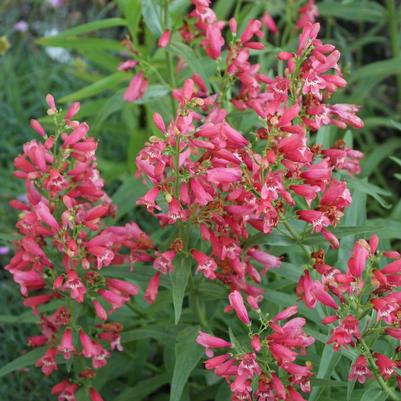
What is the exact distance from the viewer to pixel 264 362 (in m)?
2.41

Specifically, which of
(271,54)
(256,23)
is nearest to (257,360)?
(256,23)

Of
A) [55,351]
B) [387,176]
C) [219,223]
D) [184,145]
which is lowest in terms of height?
[387,176]

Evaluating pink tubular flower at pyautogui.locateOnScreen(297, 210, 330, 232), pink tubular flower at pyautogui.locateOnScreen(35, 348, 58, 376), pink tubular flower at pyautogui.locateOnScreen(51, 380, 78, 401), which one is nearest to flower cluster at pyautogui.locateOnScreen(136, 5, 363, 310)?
pink tubular flower at pyautogui.locateOnScreen(297, 210, 330, 232)

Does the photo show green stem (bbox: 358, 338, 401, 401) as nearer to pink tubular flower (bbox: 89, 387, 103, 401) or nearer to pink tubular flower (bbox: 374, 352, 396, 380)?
pink tubular flower (bbox: 374, 352, 396, 380)

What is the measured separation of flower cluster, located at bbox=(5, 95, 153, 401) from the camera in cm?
266

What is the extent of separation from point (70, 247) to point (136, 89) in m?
0.98

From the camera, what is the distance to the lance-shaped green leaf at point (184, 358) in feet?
8.32

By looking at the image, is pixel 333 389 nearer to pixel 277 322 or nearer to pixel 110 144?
pixel 277 322

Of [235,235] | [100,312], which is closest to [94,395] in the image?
[100,312]

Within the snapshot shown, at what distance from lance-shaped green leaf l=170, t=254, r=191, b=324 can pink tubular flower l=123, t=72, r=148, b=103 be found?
0.90 meters

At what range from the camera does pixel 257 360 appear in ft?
7.95

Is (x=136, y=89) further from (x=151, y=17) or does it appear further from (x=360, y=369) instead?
→ (x=360, y=369)

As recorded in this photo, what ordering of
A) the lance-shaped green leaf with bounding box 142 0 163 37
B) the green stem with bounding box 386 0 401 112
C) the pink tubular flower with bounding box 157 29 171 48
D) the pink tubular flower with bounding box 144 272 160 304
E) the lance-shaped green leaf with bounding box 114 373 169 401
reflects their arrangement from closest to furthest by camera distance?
the pink tubular flower with bounding box 144 272 160 304
the lance-shaped green leaf with bounding box 114 373 169 401
the pink tubular flower with bounding box 157 29 171 48
the lance-shaped green leaf with bounding box 142 0 163 37
the green stem with bounding box 386 0 401 112

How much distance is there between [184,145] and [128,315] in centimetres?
111
